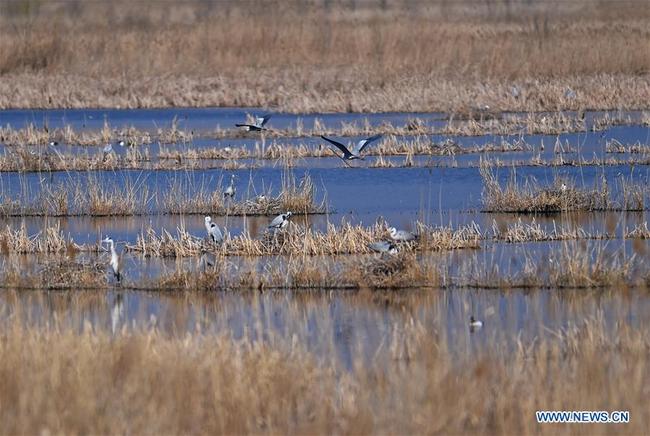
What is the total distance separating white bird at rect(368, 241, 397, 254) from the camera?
1107cm

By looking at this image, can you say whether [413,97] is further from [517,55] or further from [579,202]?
[579,202]

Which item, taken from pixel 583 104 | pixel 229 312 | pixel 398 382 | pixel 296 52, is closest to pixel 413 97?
pixel 583 104

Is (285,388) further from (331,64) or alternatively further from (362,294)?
(331,64)

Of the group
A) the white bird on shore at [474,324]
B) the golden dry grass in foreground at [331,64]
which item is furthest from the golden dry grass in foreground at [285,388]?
the golden dry grass in foreground at [331,64]

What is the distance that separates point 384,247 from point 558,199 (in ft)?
13.4

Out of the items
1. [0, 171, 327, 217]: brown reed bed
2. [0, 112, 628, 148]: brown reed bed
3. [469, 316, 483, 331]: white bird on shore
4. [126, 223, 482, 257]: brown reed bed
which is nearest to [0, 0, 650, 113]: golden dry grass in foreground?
[0, 112, 628, 148]: brown reed bed

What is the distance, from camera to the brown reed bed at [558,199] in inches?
569

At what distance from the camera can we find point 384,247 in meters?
11.1

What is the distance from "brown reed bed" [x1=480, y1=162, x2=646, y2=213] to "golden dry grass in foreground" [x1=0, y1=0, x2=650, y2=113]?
10464 mm

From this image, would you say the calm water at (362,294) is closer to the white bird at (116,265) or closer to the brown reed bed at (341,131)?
the white bird at (116,265)

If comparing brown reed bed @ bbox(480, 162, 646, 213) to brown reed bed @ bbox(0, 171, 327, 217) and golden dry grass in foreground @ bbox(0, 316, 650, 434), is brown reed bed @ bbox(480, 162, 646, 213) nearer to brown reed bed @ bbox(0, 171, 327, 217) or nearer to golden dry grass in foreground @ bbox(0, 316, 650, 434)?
brown reed bed @ bbox(0, 171, 327, 217)

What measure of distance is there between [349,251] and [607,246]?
8.50ft

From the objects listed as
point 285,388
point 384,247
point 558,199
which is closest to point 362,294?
point 384,247

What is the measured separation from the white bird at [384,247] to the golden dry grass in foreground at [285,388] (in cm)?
334
